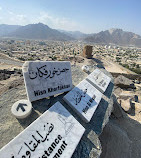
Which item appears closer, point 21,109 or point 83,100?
point 21,109

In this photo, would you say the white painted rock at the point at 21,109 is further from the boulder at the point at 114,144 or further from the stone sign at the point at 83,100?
the boulder at the point at 114,144

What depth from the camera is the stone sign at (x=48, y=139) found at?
8.64ft

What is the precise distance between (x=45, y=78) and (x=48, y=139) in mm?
2483

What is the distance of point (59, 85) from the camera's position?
5172 millimetres

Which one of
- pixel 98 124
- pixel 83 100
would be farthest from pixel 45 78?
pixel 98 124

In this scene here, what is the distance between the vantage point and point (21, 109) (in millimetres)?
3758

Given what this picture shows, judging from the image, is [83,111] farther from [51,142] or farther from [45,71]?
[45,71]

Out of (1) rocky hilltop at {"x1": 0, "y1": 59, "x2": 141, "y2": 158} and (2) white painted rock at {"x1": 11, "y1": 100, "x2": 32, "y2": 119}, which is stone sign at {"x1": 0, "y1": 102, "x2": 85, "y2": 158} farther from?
(2) white painted rock at {"x1": 11, "y1": 100, "x2": 32, "y2": 119}

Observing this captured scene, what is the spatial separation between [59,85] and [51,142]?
266 centimetres

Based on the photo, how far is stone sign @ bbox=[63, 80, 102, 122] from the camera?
4.64 m

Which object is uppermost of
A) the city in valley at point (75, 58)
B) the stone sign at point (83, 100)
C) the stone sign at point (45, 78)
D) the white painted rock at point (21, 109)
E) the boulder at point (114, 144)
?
the stone sign at point (45, 78)

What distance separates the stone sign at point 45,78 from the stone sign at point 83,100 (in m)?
0.64

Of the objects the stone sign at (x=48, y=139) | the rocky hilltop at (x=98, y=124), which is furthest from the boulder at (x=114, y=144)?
the stone sign at (x=48, y=139)

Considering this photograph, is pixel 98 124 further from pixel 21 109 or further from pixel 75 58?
pixel 75 58
